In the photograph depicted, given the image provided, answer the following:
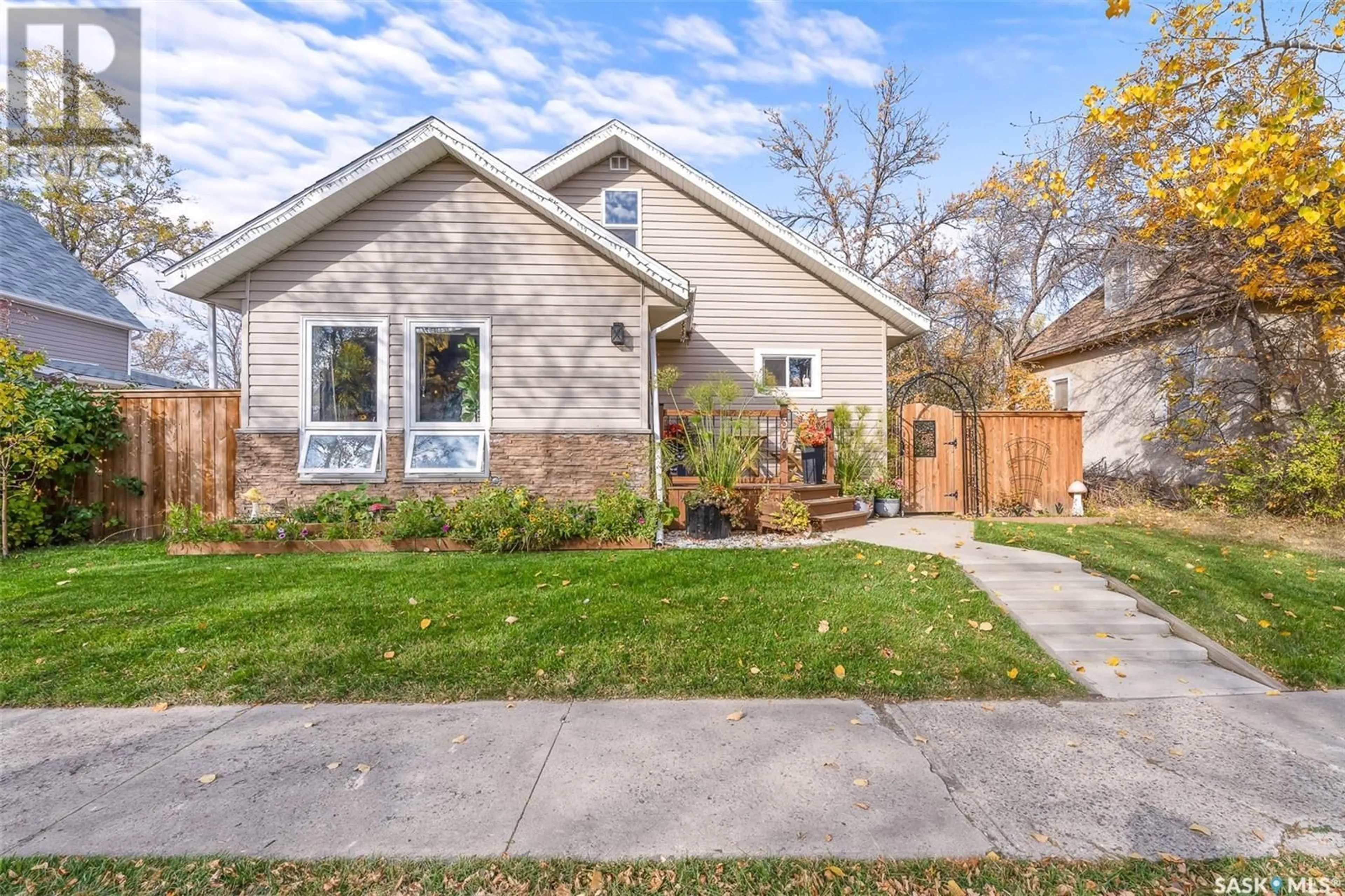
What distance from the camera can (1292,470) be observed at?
8.76 metres

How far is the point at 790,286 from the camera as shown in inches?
458

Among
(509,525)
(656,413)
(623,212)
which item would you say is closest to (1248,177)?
(656,413)

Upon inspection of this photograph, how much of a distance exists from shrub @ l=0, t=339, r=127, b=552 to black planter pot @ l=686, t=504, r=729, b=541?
308 inches

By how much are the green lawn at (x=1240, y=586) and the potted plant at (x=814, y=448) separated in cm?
252

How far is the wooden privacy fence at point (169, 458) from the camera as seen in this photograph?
8016mm

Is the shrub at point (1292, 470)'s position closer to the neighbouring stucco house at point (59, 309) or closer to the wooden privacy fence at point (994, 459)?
the wooden privacy fence at point (994, 459)

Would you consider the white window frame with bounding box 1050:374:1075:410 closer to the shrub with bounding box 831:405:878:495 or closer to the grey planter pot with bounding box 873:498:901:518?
the shrub with bounding box 831:405:878:495

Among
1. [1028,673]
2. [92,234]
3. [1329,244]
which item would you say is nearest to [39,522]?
[1028,673]

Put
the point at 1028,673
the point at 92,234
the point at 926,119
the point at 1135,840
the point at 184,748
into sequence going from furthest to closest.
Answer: the point at 92,234
the point at 926,119
the point at 1028,673
the point at 184,748
the point at 1135,840

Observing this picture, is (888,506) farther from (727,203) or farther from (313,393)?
(313,393)

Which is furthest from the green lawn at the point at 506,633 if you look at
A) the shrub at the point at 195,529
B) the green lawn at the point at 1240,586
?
the green lawn at the point at 1240,586

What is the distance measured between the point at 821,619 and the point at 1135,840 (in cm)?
239

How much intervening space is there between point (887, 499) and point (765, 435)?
91.9 inches

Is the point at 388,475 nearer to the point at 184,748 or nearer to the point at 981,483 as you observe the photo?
the point at 184,748
